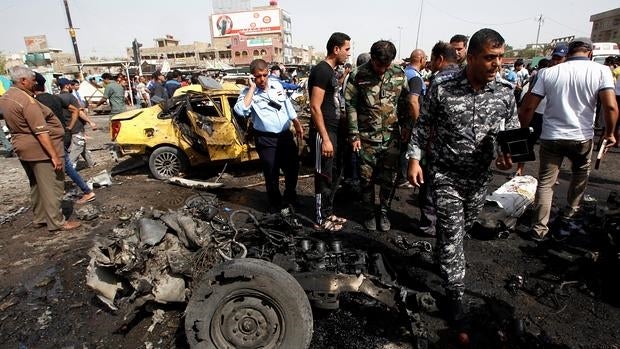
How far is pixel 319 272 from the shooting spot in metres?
2.33

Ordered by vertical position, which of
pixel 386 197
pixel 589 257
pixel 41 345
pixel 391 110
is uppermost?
pixel 391 110

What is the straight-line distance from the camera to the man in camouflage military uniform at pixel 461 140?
223cm

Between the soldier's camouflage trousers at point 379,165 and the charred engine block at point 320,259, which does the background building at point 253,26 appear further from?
the charred engine block at point 320,259

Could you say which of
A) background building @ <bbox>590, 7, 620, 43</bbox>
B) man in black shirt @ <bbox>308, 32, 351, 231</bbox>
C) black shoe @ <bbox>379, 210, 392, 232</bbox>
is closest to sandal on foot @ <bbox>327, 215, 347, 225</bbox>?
man in black shirt @ <bbox>308, 32, 351, 231</bbox>

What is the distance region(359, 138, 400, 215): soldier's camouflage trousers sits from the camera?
3.67 metres

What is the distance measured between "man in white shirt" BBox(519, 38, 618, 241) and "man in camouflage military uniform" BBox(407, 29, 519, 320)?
1328mm

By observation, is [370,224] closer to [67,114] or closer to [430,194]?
[430,194]

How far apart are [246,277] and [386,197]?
92.8 inches

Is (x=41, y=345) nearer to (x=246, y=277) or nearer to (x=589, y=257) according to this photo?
(x=246, y=277)

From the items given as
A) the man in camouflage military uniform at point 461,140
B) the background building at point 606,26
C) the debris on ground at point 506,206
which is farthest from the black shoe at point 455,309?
the background building at point 606,26

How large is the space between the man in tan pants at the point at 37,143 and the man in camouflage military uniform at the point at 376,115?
140 inches

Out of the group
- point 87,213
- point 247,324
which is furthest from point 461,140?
point 87,213

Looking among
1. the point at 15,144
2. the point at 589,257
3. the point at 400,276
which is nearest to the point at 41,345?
the point at 15,144

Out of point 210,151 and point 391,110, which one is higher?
point 391,110
